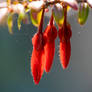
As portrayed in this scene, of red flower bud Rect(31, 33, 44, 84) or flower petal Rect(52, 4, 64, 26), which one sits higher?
flower petal Rect(52, 4, 64, 26)

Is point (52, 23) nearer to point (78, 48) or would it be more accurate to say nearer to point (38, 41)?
point (38, 41)

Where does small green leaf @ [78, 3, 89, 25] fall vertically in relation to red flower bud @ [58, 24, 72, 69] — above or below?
above

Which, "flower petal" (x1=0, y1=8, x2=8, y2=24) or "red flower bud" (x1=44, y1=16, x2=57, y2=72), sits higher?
"flower petal" (x1=0, y1=8, x2=8, y2=24)

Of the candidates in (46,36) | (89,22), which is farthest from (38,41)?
(89,22)

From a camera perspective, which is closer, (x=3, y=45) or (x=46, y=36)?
(x=46, y=36)

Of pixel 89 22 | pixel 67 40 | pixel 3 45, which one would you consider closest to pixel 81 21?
pixel 67 40

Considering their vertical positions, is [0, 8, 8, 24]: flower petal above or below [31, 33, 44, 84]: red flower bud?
above

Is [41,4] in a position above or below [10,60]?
above

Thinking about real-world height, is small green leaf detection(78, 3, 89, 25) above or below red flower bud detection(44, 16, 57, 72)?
above
